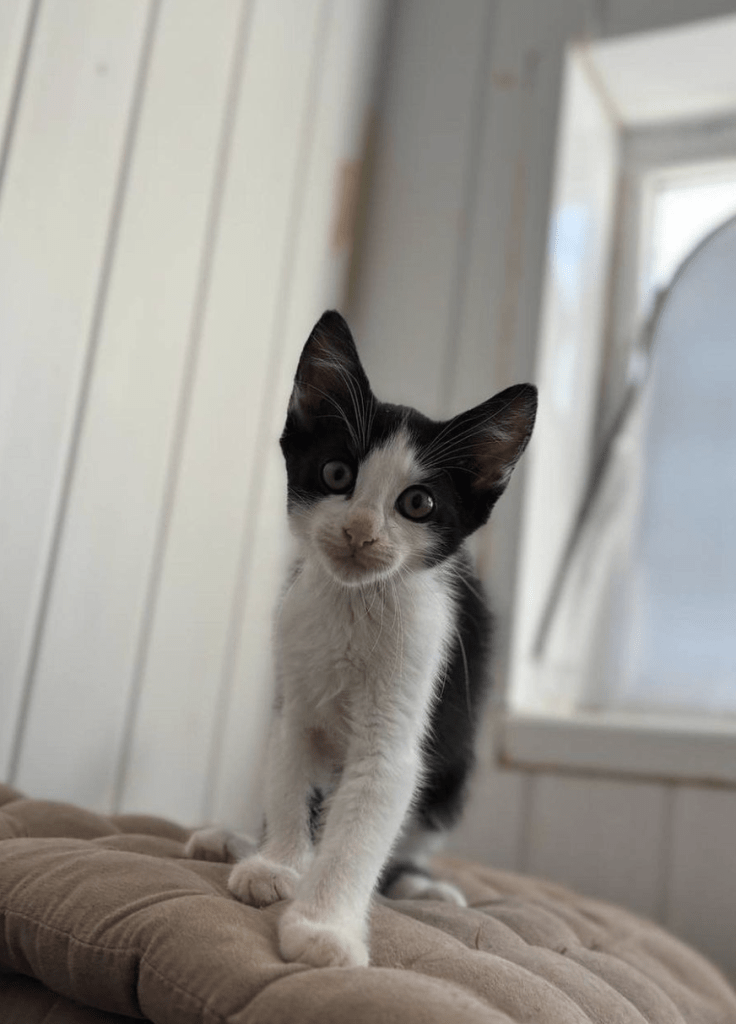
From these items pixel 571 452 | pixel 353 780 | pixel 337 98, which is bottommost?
pixel 353 780

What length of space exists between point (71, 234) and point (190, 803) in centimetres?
85

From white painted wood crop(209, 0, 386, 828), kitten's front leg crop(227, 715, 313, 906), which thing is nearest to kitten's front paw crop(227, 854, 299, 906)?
kitten's front leg crop(227, 715, 313, 906)

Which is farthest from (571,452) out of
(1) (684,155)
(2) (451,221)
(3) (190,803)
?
(3) (190,803)

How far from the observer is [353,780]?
2.79 feet

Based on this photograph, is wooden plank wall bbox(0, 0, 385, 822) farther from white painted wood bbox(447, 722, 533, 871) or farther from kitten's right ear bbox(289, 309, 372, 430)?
kitten's right ear bbox(289, 309, 372, 430)

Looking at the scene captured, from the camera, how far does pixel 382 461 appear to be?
0.86 meters

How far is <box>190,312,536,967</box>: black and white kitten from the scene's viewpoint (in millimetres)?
833

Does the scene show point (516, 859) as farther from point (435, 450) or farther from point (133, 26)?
point (133, 26)

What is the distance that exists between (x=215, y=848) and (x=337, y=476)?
39 centimetres

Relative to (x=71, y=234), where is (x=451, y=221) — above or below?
above

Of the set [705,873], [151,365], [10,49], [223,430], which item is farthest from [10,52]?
[705,873]

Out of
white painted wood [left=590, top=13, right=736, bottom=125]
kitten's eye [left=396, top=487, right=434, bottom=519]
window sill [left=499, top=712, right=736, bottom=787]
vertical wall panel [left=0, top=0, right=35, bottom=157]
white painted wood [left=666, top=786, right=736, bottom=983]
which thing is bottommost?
white painted wood [left=666, top=786, right=736, bottom=983]

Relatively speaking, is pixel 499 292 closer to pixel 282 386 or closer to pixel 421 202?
pixel 421 202

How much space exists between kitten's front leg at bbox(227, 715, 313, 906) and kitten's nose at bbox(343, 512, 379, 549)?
20 centimetres
